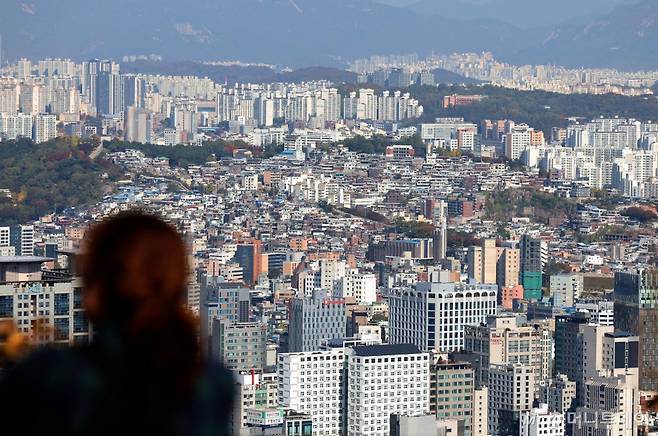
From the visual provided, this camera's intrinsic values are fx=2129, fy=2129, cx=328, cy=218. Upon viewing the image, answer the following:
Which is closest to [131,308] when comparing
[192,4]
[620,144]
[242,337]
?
[242,337]

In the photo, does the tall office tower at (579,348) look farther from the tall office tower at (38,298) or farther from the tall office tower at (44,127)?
the tall office tower at (44,127)

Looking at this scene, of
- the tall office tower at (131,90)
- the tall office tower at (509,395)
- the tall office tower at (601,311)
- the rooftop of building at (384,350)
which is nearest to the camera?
the tall office tower at (509,395)

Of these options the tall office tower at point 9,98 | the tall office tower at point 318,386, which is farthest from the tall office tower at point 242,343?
the tall office tower at point 9,98

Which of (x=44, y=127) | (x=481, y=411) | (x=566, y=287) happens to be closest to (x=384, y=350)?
(x=481, y=411)

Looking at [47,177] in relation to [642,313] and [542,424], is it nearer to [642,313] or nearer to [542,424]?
[642,313]

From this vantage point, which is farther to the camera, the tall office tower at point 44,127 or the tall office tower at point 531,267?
the tall office tower at point 44,127

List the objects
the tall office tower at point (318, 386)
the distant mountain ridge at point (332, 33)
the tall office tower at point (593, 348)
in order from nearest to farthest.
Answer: the tall office tower at point (318, 386), the tall office tower at point (593, 348), the distant mountain ridge at point (332, 33)

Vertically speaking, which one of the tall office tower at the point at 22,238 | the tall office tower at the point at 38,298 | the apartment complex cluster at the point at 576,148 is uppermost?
the apartment complex cluster at the point at 576,148

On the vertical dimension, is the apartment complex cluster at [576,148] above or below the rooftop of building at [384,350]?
above
